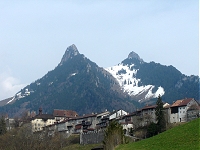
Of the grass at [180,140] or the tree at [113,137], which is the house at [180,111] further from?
the grass at [180,140]

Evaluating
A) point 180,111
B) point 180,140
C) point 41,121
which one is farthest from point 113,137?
point 41,121

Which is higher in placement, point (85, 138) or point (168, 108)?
point (168, 108)

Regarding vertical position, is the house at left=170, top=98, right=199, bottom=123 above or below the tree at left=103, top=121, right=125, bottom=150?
above

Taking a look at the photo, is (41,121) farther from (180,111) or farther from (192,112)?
(192,112)

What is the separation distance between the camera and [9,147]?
8919 cm

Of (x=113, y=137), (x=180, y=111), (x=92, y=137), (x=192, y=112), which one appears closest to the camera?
(x=113, y=137)

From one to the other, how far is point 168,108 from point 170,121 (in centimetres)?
533

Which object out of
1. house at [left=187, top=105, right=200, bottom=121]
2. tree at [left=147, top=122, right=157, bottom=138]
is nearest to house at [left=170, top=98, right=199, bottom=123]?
house at [left=187, top=105, right=200, bottom=121]

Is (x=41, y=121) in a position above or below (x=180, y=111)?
below

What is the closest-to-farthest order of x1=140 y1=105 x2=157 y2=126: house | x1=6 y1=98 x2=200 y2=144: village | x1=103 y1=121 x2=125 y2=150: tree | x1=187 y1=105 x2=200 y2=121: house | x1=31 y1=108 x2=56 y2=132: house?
1. x1=103 y1=121 x2=125 y2=150: tree
2. x1=6 y1=98 x2=200 y2=144: village
3. x1=187 y1=105 x2=200 y2=121: house
4. x1=140 y1=105 x2=157 y2=126: house
5. x1=31 y1=108 x2=56 y2=132: house

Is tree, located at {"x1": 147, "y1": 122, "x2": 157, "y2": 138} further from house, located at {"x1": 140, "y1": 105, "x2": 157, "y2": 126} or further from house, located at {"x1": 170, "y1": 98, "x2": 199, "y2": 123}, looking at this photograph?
house, located at {"x1": 170, "y1": 98, "x2": 199, "y2": 123}

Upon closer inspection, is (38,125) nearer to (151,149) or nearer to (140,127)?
(140,127)

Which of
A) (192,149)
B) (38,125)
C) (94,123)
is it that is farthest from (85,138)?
(192,149)

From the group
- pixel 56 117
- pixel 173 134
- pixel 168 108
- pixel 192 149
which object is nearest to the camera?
pixel 192 149
